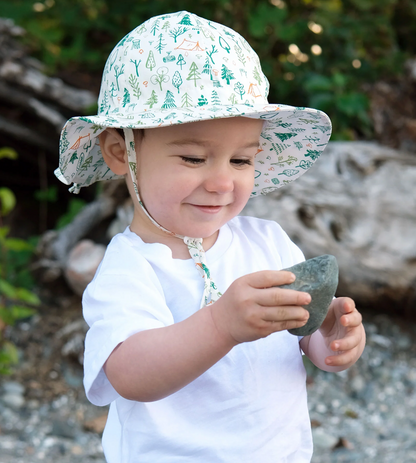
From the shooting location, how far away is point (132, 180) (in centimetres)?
141

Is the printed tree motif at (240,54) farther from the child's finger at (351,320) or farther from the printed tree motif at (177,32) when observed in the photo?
the child's finger at (351,320)

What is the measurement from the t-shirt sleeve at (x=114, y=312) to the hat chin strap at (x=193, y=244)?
0.38ft

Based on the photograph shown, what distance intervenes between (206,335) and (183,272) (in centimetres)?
29

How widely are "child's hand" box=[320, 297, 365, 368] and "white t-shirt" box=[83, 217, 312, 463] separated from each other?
0.47ft

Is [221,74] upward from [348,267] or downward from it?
upward

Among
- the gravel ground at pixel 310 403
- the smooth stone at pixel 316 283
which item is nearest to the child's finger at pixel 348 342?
the smooth stone at pixel 316 283

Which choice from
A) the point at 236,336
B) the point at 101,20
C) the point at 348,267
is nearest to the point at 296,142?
the point at 236,336

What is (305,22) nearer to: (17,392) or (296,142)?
(296,142)

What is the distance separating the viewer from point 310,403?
2920 mm

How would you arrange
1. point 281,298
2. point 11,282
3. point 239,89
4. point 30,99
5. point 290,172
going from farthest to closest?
point 30,99
point 11,282
point 290,172
point 239,89
point 281,298

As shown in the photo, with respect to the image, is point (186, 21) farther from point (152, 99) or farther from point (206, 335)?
point (206, 335)

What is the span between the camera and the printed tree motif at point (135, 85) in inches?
52.7

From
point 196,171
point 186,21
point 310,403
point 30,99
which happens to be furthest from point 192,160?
point 30,99

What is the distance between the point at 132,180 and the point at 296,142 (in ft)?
1.82
